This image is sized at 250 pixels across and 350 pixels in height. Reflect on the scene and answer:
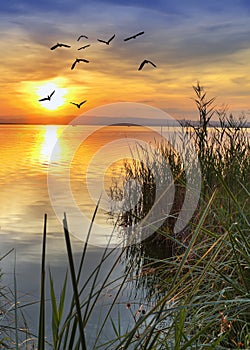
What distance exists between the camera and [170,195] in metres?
5.33

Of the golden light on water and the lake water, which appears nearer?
the lake water

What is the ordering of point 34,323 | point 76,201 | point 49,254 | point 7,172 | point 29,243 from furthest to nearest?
point 7,172, point 76,201, point 29,243, point 49,254, point 34,323

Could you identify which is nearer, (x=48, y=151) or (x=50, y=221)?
(x=50, y=221)

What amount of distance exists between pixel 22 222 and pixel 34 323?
395 cm

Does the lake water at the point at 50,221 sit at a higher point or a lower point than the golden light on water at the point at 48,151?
lower

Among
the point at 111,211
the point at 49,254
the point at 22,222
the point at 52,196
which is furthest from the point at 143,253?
the point at 52,196

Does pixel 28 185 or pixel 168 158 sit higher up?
pixel 168 158

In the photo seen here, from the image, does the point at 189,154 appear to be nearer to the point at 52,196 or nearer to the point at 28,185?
the point at 52,196

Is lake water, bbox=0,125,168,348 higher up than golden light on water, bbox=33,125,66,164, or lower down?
lower down

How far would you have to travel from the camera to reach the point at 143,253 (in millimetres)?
5199

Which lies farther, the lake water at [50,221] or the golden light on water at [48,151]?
the golden light on water at [48,151]

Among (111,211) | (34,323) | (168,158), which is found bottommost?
(34,323)

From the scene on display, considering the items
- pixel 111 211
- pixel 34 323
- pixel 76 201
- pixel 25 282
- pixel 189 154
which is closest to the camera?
pixel 34 323

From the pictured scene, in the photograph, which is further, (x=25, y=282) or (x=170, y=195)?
(x=170, y=195)
